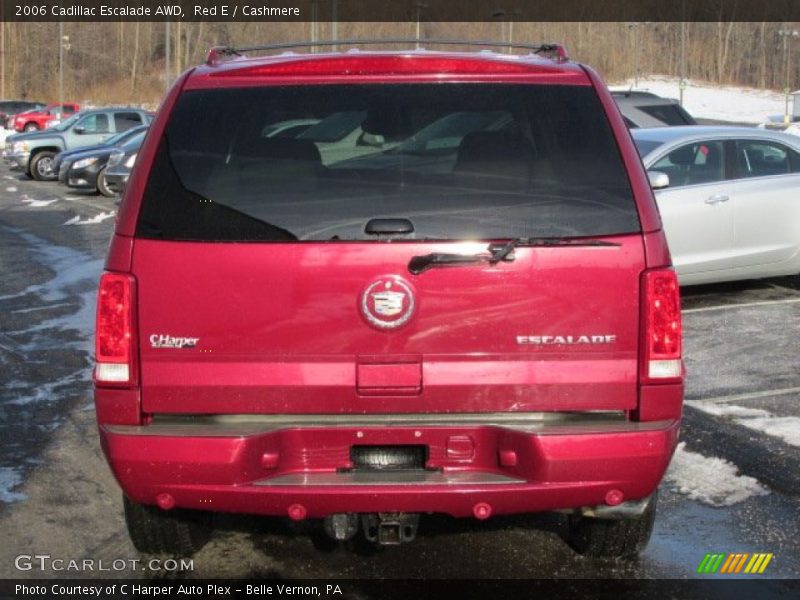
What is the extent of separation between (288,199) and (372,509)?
1.02m

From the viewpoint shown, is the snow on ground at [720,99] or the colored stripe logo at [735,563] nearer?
the colored stripe logo at [735,563]

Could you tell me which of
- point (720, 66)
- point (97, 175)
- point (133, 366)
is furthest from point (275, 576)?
point (720, 66)

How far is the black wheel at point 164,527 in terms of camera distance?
455cm

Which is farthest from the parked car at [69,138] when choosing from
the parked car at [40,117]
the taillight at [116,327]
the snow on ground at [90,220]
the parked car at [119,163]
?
the taillight at [116,327]

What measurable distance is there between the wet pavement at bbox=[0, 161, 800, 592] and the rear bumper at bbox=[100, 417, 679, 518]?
83 centimetres

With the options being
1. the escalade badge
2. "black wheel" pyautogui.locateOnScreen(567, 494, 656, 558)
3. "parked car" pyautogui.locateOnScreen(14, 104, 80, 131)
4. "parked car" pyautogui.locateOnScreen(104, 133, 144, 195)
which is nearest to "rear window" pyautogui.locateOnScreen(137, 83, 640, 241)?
the escalade badge

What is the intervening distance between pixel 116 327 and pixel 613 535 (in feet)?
6.71

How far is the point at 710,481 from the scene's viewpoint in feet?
19.0

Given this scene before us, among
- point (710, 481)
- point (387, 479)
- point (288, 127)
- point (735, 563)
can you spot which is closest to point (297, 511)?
point (387, 479)

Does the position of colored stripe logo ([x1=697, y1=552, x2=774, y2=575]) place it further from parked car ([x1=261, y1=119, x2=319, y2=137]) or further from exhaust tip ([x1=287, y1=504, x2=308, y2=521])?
parked car ([x1=261, y1=119, x2=319, y2=137])

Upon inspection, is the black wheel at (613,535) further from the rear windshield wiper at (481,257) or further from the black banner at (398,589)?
the rear windshield wiper at (481,257)

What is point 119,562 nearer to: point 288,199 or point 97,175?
point 288,199

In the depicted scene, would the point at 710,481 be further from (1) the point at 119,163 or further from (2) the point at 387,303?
(1) the point at 119,163

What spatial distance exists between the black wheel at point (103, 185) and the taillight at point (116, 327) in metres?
21.2
